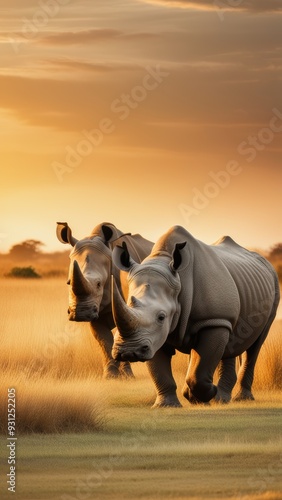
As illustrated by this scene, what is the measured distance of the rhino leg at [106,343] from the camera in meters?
18.4

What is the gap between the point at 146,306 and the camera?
43.3 feet

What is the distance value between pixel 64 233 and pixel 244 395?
3078 mm

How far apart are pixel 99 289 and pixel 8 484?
281 inches

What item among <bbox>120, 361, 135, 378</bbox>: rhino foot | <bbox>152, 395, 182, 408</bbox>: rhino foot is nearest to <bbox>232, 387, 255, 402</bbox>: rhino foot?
<bbox>152, 395, 182, 408</bbox>: rhino foot

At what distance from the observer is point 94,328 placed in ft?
61.3

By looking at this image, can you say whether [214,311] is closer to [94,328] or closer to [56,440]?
[56,440]

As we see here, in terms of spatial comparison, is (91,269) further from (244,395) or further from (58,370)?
(244,395)

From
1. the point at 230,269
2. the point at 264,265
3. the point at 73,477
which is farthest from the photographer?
the point at 264,265

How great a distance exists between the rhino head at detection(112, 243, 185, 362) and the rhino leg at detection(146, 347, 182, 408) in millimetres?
854

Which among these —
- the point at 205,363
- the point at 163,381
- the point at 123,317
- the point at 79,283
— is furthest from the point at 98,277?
the point at 123,317

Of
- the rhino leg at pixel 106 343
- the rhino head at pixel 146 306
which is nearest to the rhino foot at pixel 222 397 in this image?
the rhino head at pixel 146 306

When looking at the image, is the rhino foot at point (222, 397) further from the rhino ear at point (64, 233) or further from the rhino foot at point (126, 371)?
the rhino ear at point (64, 233)

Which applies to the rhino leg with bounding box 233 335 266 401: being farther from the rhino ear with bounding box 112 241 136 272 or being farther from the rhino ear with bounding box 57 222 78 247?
the rhino ear with bounding box 112 241 136 272

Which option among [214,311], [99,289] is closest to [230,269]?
[214,311]
